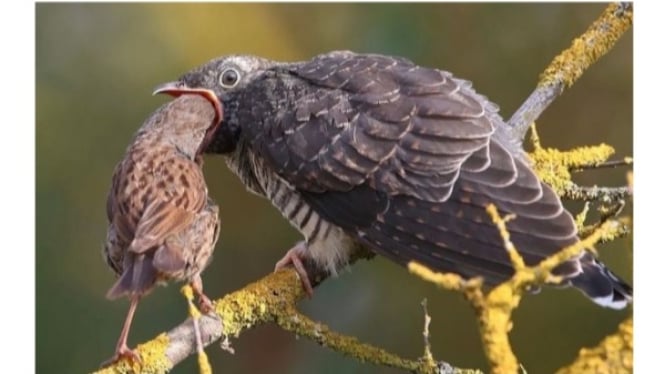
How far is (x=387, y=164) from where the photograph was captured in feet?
4.73

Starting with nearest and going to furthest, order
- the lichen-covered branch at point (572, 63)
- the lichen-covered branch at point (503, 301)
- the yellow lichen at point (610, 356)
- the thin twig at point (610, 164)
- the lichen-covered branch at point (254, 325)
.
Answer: the lichen-covered branch at point (503, 301) < the yellow lichen at point (610, 356) < the lichen-covered branch at point (254, 325) < the thin twig at point (610, 164) < the lichen-covered branch at point (572, 63)

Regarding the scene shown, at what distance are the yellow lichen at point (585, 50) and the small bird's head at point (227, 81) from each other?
46 cm

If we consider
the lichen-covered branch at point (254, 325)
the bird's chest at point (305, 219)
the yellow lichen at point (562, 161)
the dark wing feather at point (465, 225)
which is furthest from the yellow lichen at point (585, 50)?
the lichen-covered branch at point (254, 325)

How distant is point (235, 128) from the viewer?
1.62 metres

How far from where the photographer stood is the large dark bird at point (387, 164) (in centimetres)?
134

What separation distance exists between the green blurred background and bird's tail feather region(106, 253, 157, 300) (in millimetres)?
273

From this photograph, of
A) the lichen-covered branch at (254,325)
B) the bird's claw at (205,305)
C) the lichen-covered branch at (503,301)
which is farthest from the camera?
the bird's claw at (205,305)

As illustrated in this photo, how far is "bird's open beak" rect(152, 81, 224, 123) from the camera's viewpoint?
1.54 m

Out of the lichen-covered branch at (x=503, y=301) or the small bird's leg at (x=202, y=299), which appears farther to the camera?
the small bird's leg at (x=202, y=299)

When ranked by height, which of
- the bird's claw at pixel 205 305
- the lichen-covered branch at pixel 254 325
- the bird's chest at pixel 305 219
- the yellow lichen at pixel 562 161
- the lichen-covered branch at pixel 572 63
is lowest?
the lichen-covered branch at pixel 254 325

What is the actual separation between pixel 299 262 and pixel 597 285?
0.47 meters

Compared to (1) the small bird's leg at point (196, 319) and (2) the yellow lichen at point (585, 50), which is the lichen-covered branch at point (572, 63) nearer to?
(2) the yellow lichen at point (585, 50)

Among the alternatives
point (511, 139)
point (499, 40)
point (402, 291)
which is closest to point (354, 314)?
point (402, 291)
